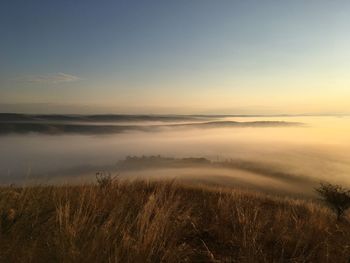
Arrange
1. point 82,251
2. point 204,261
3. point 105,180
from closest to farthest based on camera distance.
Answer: point 82,251 < point 204,261 < point 105,180

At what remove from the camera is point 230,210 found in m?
7.42

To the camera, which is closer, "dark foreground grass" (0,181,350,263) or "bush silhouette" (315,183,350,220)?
"dark foreground grass" (0,181,350,263)

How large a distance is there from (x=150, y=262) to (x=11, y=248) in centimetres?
159

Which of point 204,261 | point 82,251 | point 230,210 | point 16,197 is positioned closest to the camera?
point 82,251

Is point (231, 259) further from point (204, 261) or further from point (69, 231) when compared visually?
point (69, 231)

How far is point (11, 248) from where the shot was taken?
425 cm

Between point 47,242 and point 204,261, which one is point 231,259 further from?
point 47,242

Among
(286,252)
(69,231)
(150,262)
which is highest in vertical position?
(69,231)

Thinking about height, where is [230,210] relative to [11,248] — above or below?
below

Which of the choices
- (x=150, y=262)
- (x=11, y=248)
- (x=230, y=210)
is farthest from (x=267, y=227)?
(x=11, y=248)

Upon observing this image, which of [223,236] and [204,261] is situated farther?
[223,236]

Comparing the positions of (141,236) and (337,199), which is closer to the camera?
(141,236)

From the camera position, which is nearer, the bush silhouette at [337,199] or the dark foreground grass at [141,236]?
the dark foreground grass at [141,236]

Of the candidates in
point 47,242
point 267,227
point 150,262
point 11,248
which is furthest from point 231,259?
point 11,248
